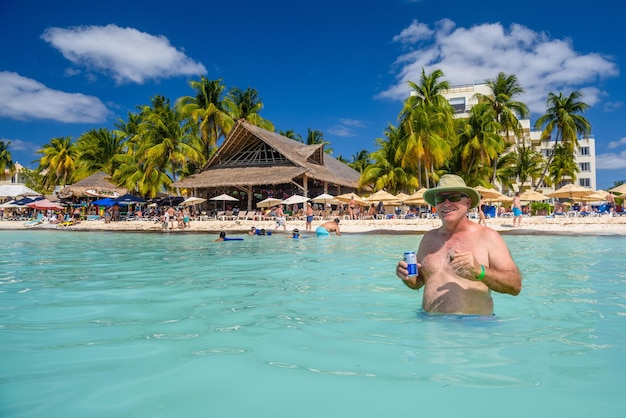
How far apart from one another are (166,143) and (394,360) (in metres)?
33.1

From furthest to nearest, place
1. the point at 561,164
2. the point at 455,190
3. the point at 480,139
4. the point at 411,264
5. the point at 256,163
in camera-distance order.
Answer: the point at 561,164 < the point at 480,139 < the point at 256,163 < the point at 455,190 < the point at 411,264

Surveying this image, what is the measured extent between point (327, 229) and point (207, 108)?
72.8ft

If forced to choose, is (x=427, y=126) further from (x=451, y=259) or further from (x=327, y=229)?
(x=451, y=259)

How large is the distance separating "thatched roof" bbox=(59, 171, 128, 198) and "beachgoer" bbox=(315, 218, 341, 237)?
2325 centimetres

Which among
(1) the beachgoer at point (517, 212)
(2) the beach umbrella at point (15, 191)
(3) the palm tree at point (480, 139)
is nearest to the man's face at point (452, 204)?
(1) the beachgoer at point (517, 212)

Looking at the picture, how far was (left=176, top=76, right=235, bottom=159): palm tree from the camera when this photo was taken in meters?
35.8

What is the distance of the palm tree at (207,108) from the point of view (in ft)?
117

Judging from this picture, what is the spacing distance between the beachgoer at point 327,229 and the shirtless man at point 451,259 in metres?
13.5

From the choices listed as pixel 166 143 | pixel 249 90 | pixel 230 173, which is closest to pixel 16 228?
pixel 166 143

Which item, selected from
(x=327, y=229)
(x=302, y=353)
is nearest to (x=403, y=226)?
(x=327, y=229)

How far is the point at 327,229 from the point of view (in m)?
18.1

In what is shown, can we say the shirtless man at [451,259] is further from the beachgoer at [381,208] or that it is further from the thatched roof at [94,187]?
the thatched roof at [94,187]

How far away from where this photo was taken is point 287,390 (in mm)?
2309

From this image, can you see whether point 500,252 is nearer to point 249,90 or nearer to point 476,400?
point 476,400
